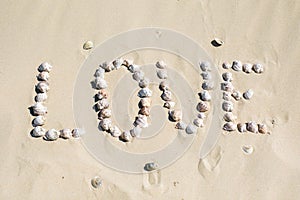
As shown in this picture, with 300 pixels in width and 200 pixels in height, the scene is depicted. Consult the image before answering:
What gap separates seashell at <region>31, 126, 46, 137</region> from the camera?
2.29 meters

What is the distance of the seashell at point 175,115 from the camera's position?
7.80ft

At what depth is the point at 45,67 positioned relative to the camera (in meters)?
2.46

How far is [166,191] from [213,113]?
55 cm

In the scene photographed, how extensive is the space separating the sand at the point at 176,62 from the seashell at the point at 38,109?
0.13 feet

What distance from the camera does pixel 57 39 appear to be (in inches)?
101

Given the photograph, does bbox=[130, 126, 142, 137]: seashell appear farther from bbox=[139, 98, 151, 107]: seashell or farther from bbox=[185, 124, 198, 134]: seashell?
bbox=[185, 124, 198, 134]: seashell

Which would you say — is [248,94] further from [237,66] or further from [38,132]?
[38,132]

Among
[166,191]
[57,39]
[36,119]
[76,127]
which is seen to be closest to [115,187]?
[166,191]

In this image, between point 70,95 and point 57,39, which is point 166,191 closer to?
point 70,95

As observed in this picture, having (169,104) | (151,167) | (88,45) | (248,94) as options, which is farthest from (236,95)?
(88,45)

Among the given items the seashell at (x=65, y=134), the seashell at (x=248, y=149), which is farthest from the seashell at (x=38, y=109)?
the seashell at (x=248, y=149)

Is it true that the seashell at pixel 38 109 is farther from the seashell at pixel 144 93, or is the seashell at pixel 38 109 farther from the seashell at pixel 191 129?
the seashell at pixel 191 129

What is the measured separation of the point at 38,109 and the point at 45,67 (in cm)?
28

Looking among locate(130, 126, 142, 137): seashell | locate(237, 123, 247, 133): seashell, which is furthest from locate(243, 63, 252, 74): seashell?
locate(130, 126, 142, 137): seashell
